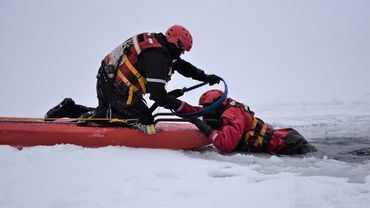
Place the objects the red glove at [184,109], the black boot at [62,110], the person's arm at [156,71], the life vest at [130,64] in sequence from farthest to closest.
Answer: the black boot at [62,110]
the red glove at [184,109]
the life vest at [130,64]
the person's arm at [156,71]

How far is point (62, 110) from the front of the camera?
4.51m

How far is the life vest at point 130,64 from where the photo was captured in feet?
12.5

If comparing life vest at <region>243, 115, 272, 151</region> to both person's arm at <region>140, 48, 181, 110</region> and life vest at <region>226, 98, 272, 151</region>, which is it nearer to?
life vest at <region>226, 98, 272, 151</region>

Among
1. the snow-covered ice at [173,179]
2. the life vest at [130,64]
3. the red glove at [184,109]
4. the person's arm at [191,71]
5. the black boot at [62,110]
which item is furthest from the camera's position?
the person's arm at [191,71]

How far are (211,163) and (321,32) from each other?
39.6ft

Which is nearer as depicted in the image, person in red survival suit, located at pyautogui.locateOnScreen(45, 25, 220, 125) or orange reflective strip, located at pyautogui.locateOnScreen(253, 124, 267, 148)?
person in red survival suit, located at pyautogui.locateOnScreen(45, 25, 220, 125)

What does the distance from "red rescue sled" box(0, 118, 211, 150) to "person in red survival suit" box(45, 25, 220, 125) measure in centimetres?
20

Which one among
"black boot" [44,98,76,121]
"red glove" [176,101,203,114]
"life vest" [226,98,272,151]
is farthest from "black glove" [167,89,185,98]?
"black boot" [44,98,76,121]

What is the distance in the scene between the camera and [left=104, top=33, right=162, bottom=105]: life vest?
3820mm

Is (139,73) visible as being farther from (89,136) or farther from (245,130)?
(245,130)

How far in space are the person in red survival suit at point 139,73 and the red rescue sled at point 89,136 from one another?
0.66 ft

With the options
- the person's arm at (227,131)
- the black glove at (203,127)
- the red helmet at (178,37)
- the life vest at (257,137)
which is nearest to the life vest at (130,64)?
the red helmet at (178,37)

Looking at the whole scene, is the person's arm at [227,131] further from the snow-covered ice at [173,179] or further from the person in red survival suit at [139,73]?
the person in red survival suit at [139,73]

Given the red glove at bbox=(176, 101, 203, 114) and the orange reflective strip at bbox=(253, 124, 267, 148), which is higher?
the red glove at bbox=(176, 101, 203, 114)
